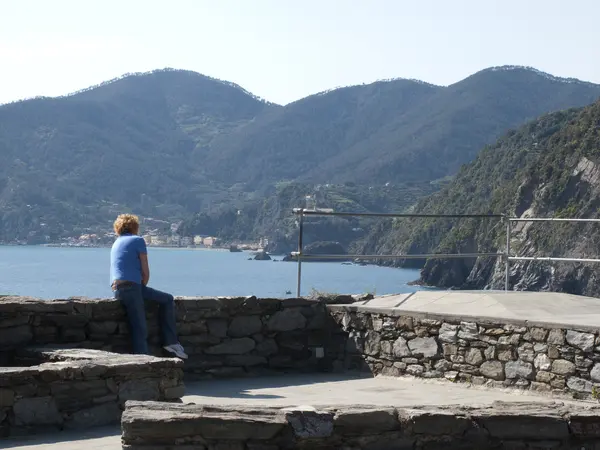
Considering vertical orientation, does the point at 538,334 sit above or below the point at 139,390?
above

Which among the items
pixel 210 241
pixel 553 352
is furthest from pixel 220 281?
pixel 553 352

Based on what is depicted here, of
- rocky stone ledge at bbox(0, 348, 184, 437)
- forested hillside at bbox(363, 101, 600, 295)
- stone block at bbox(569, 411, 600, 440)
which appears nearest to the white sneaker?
rocky stone ledge at bbox(0, 348, 184, 437)

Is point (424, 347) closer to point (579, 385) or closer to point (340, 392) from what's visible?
point (340, 392)

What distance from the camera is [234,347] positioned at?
10.3 m

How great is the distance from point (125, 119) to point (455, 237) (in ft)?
435

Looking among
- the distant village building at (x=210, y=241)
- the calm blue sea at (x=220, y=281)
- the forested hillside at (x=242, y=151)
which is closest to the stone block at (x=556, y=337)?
the calm blue sea at (x=220, y=281)

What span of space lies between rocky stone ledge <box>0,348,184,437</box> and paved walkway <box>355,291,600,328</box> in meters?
3.18

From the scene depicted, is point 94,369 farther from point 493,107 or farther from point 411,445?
point 493,107

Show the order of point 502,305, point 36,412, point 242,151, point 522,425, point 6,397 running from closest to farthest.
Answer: point 522,425 → point 6,397 → point 36,412 → point 502,305 → point 242,151

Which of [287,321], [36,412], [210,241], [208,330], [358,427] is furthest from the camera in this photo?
[210,241]

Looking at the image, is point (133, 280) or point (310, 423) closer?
point (310, 423)

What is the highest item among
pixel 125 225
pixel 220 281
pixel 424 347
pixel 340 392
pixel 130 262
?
pixel 125 225

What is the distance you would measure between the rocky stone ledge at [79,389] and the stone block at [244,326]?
272 centimetres

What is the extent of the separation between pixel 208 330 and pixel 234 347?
0.32 meters
